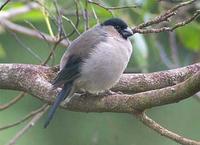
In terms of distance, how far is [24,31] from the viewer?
14.0ft

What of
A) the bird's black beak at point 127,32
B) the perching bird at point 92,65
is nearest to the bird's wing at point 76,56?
the perching bird at point 92,65

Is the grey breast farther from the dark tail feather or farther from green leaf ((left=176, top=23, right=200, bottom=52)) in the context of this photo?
green leaf ((left=176, top=23, right=200, bottom=52))

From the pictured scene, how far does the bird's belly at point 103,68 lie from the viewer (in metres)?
2.86

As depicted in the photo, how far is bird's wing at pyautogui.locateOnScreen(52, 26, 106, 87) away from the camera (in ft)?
9.22

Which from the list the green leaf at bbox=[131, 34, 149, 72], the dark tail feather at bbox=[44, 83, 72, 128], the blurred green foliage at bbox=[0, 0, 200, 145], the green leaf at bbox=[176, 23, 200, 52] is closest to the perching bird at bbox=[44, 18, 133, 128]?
the dark tail feather at bbox=[44, 83, 72, 128]

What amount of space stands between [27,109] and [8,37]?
0.90 meters

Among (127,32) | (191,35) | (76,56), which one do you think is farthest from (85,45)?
(191,35)

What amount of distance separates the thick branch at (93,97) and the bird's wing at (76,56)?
7 centimetres

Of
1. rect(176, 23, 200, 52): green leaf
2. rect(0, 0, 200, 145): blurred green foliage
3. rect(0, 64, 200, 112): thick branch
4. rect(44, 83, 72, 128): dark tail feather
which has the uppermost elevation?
rect(0, 64, 200, 112): thick branch

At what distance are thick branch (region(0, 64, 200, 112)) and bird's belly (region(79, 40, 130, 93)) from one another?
12cm

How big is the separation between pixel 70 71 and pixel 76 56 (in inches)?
3.2

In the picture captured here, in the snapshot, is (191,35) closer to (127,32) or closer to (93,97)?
(127,32)

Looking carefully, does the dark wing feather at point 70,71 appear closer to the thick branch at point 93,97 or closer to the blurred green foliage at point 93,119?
the thick branch at point 93,97

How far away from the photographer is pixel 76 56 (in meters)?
2.88
